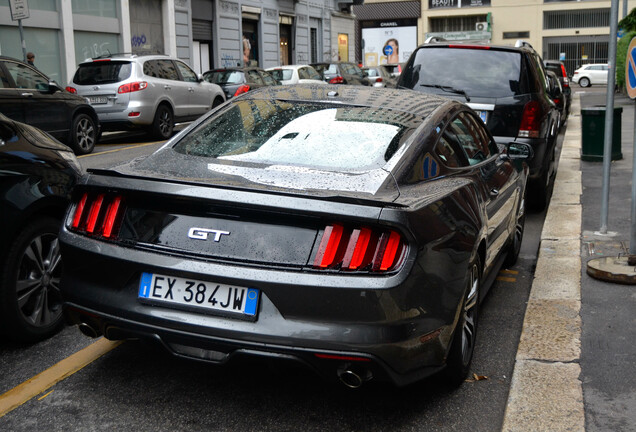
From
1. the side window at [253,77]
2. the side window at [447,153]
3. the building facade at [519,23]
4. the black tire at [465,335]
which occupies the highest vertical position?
the building facade at [519,23]

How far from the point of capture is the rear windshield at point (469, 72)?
27.6 ft

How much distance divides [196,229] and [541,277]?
3.40 metres

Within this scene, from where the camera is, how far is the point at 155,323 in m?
3.36

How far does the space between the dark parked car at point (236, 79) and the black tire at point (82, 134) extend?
7.30 m

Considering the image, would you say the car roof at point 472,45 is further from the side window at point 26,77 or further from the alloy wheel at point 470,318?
the side window at point 26,77

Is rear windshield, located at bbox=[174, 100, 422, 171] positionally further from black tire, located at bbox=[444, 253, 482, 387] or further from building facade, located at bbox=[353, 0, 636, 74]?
building facade, located at bbox=[353, 0, 636, 74]

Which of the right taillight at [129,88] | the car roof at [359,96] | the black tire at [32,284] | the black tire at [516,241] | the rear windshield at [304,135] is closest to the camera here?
the rear windshield at [304,135]

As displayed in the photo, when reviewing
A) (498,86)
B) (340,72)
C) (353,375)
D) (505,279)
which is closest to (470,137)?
(505,279)

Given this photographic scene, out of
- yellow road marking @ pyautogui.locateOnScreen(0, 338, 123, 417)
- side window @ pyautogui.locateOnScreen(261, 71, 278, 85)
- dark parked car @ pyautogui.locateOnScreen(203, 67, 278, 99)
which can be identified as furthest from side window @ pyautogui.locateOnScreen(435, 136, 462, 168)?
side window @ pyautogui.locateOnScreen(261, 71, 278, 85)

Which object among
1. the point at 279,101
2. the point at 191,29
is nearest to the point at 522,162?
the point at 279,101

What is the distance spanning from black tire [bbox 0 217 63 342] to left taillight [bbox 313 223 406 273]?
180cm

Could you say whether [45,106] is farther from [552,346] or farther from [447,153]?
[552,346]

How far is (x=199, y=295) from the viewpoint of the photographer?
333cm

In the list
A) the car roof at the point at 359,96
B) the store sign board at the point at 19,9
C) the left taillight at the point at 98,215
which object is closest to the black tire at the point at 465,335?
the car roof at the point at 359,96
